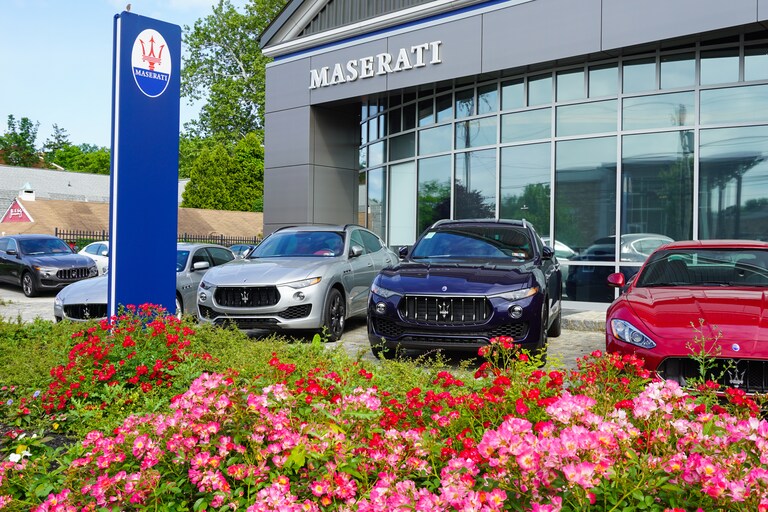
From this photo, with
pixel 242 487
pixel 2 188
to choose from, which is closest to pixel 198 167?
pixel 2 188

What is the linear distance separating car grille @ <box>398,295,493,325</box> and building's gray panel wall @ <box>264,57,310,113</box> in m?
11.4

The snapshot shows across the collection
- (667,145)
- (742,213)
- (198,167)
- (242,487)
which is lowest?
(242,487)

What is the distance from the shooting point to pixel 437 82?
15156 millimetres

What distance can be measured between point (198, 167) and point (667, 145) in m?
47.5

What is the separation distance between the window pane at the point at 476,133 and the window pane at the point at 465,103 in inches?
8.6

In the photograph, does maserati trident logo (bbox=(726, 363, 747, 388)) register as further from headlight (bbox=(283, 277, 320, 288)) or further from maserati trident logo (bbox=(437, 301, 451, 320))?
headlight (bbox=(283, 277, 320, 288))

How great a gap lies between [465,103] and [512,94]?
125 cm

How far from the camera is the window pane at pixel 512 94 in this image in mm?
14281

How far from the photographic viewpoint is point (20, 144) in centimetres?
10262

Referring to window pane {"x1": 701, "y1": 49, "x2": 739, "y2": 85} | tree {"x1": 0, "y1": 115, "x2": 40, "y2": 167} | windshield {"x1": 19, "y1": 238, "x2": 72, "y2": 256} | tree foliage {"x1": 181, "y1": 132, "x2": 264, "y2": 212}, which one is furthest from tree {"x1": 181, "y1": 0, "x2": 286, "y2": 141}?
tree {"x1": 0, "y1": 115, "x2": 40, "y2": 167}

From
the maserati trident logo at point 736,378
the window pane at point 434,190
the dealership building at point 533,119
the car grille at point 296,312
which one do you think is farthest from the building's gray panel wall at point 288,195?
the maserati trident logo at point 736,378

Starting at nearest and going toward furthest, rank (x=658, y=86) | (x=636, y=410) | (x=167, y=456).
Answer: (x=636, y=410) → (x=167, y=456) → (x=658, y=86)

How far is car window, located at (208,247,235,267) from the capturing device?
12.3 meters

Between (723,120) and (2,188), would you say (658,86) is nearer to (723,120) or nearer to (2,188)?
(723,120)
